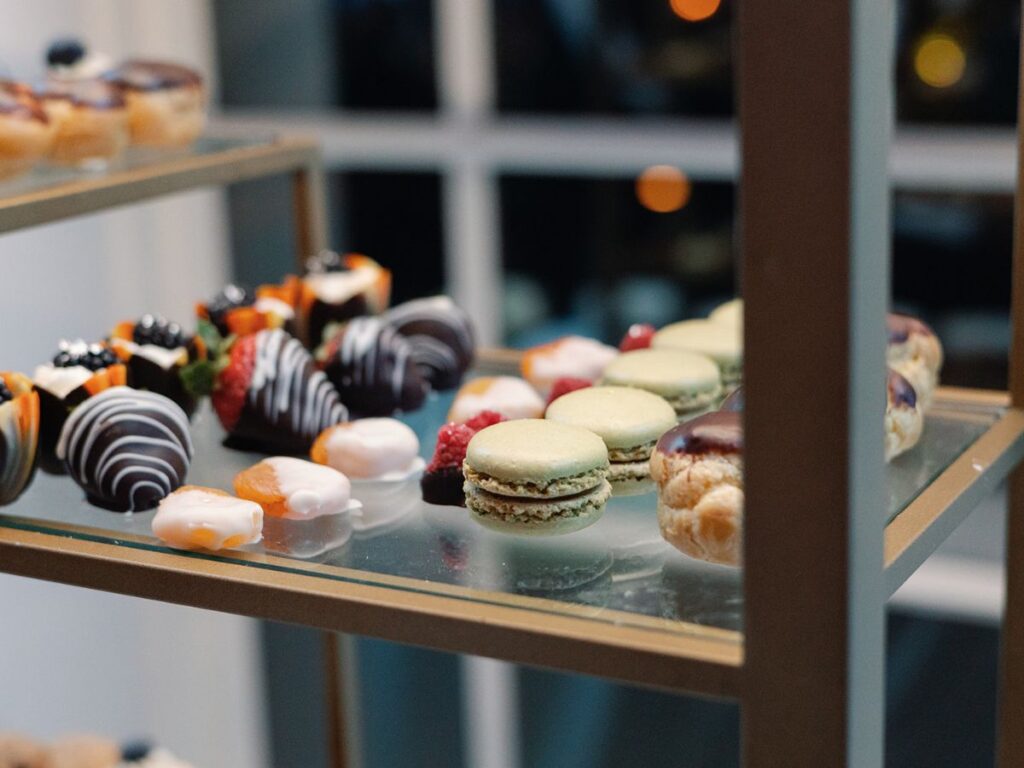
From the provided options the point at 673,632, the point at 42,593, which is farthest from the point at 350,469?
the point at 42,593

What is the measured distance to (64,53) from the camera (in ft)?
3.38

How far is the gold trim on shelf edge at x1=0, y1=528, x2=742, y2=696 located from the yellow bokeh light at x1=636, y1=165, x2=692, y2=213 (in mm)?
1199

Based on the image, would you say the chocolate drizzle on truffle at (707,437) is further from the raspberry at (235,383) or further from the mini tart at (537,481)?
the raspberry at (235,383)

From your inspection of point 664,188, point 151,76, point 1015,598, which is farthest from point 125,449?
point 664,188

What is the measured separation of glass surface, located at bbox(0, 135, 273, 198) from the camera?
93 centimetres

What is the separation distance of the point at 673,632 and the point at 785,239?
0.63 feet

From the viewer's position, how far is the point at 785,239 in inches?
20.2

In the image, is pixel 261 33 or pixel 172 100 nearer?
pixel 172 100

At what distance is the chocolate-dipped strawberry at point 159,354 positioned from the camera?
2.93ft

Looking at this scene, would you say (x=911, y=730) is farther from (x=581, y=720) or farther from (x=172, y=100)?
(x=172, y=100)

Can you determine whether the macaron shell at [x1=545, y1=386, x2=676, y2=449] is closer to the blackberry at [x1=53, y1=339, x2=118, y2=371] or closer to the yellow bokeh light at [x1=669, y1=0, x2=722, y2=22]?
the blackberry at [x1=53, y1=339, x2=118, y2=371]

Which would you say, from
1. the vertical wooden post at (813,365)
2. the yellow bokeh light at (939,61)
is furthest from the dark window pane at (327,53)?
the vertical wooden post at (813,365)

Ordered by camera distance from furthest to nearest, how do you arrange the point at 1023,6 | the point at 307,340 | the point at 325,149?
1. the point at 325,149
2. the point at 307,340
3. the point at 1023,6

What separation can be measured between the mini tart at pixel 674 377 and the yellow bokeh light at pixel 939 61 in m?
0.90
